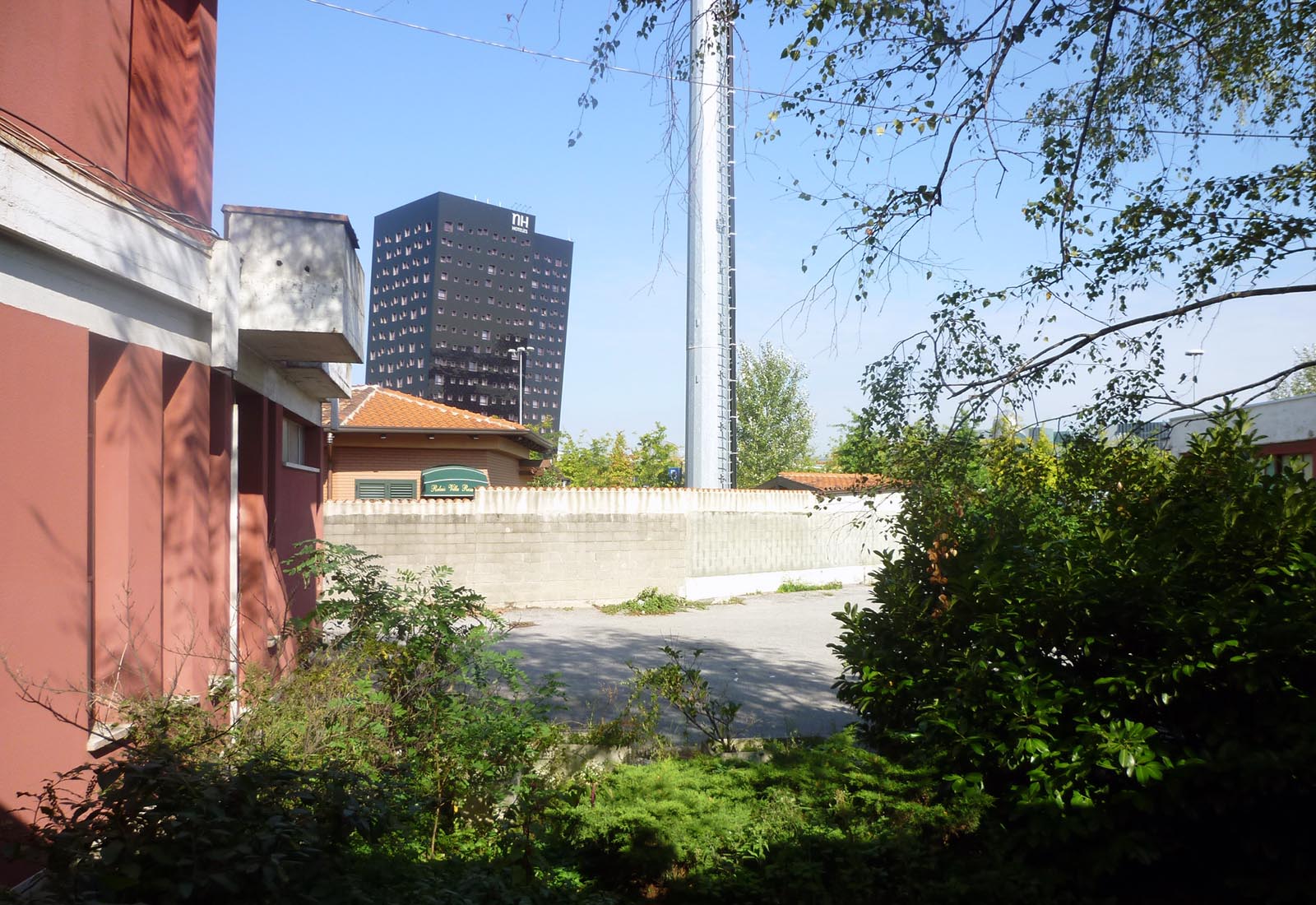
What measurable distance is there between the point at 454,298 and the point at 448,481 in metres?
85.6

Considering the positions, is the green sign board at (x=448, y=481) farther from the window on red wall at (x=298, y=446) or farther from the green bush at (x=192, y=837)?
the green bush at (x=192, y=837)

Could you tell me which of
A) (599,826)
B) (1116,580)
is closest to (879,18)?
(1116,580)

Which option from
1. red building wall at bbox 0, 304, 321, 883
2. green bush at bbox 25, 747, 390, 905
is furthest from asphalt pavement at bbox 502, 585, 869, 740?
green bush at bbox 25, 747, 390, 905

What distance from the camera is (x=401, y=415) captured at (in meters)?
23.4

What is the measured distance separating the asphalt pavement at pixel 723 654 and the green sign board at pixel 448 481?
19.3ft

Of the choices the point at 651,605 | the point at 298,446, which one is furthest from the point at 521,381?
the point at 298,446

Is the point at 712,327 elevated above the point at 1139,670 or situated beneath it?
elevated above

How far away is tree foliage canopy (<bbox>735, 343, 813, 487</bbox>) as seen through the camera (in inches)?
1783

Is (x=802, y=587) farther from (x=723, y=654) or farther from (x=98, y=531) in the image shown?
(x=98, y=531)

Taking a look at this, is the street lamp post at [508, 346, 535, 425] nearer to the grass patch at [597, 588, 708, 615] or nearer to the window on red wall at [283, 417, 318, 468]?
the grass patch at [597, 588, 708, 615]

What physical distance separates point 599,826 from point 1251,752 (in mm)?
3221

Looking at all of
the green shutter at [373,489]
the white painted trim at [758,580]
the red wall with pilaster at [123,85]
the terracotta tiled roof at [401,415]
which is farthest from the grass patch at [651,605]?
the red wall with pilaster at [123,85]

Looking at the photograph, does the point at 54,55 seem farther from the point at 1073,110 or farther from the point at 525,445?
the point at 525,445

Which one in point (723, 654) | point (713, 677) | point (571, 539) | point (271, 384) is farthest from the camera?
point (571, 539)
